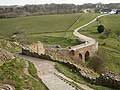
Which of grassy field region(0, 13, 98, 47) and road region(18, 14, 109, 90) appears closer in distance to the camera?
road region(18, 14, 109, 90)

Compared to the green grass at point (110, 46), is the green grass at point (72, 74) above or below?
above

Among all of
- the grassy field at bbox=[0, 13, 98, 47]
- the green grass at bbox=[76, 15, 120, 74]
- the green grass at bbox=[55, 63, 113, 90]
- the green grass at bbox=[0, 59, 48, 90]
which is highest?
the green grass at bbox=[0, 59, 48, 90]

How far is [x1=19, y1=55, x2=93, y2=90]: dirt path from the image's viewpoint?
1772cm

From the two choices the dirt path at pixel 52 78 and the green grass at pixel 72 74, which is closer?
the dirt path at pixel 52 78

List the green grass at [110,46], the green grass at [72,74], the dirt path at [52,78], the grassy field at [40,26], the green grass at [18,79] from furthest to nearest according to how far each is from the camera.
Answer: the grassy field at [40,26] < the green grass at [110,46] < the green grass at [72,74] < the dirt path at [52,78] < the green grass at [18,79]

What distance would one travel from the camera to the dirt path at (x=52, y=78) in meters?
17.7

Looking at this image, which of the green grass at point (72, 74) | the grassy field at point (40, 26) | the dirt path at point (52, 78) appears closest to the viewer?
the dirt path at point (52, 78)

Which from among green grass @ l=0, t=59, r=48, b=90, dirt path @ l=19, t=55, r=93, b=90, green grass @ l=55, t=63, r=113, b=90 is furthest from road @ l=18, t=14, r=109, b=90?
green grass @ l=0, t=59, r=48, b=90

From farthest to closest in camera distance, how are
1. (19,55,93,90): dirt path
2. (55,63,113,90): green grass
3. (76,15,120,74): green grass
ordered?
(76,15,120,74): green grass < (55,63,113,90): green grass < (19,55,93,90): dirt path

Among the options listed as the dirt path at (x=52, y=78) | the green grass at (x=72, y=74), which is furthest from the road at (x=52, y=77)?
the green grass at (x=72, y=74)

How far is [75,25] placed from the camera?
279 ft

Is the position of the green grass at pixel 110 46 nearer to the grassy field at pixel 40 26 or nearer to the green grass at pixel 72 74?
the grassy field at pixel 40 26

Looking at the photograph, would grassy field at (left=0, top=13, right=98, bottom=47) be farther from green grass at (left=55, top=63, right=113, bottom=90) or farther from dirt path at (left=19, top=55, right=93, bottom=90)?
green grass at (left=55, top=63, right=113, bottom=90)

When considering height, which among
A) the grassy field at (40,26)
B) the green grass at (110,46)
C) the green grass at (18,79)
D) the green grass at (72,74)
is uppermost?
the green grass at (18,79)
